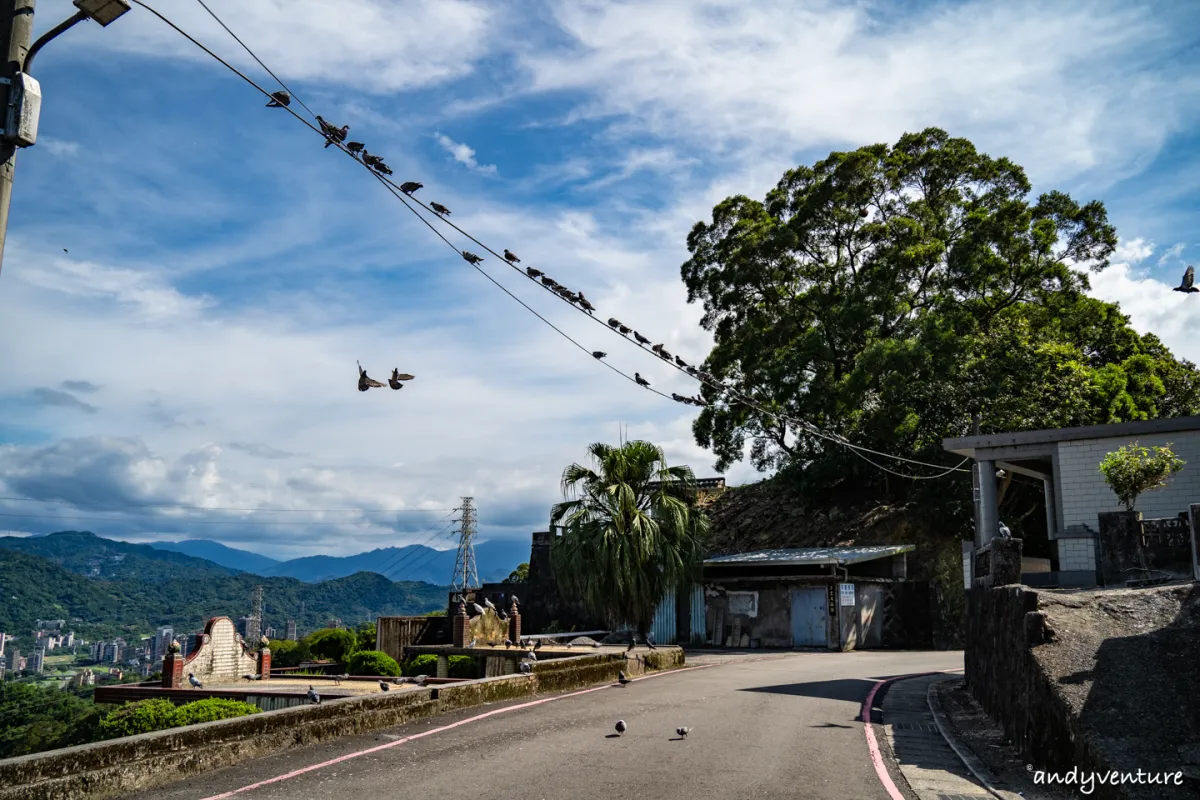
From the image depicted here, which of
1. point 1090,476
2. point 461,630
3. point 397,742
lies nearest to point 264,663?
point 461,630

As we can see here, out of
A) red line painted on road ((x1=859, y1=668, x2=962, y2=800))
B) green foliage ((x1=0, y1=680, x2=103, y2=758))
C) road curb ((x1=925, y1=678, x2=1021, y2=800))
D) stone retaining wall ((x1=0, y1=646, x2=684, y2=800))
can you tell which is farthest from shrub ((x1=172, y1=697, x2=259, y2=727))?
green foliage ((x1=0, y1=680, x2=103, y2=758))

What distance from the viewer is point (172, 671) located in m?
24.6

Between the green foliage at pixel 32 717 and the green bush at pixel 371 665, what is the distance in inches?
316

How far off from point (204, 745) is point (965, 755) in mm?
8991

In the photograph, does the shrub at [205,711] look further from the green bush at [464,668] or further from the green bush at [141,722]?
the green bush at [464,668]

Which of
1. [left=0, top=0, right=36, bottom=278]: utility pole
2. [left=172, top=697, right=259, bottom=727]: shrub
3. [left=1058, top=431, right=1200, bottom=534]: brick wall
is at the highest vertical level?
[left=0, top=0, right=36, bottom=278]: utility pole

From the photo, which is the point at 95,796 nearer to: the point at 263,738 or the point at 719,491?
the point at 263,738

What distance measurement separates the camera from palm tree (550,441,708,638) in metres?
31.9

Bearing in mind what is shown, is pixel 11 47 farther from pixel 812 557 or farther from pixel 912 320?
pixel 912 320

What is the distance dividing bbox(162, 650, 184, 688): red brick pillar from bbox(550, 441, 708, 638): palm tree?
12.6 metres

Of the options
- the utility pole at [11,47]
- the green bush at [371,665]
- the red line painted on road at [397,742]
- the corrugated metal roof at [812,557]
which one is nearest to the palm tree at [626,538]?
the corrugated metal roof at [812,557]

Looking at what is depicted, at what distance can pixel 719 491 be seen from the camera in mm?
52375

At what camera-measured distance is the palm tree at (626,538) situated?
31.9 metres

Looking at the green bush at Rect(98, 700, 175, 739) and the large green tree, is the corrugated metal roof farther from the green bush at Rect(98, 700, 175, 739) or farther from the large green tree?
the green bush at Rect(98, 700, 175, 739)
